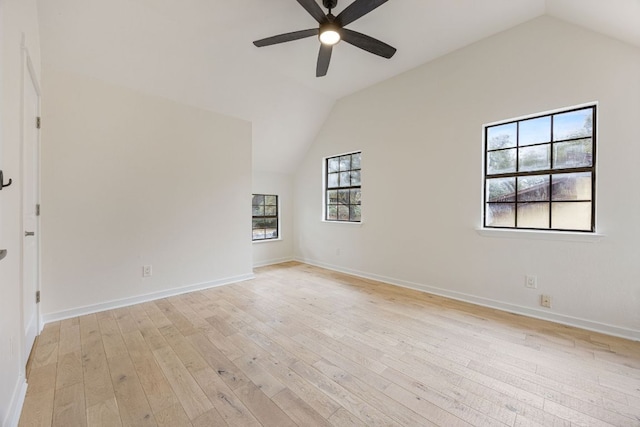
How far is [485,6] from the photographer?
2504 millimetres

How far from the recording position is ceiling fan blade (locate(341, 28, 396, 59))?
89.3 inches

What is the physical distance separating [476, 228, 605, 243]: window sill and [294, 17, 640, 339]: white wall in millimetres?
38

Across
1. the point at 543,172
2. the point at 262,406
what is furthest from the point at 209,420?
the point at 543,172

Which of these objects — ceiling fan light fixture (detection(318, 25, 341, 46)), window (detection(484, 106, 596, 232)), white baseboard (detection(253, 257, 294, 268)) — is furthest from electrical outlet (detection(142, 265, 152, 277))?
window (detection(484, 106, 596, 232))

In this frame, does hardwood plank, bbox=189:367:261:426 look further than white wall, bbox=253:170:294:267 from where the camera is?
No

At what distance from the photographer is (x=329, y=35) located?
225 centimetres

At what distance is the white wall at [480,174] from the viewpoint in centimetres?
232

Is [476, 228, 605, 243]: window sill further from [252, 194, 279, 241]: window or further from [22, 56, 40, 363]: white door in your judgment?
[22, 56, 40, 363]: white door

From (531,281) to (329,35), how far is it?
3093 mm

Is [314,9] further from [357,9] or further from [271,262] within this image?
[271,262]

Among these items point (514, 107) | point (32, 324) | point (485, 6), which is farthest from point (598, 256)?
point (32, 324)

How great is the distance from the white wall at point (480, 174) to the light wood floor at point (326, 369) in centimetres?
39

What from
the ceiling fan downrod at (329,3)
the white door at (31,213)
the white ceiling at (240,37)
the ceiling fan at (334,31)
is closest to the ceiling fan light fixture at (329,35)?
the ceiling fan at (334,31)

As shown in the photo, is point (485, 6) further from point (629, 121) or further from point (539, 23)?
point (629, 121)
